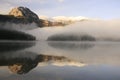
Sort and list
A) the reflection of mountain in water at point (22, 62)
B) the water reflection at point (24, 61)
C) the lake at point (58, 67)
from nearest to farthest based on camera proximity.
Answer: the lake at point (58, 67) → the reflection of mountain in water at point (22, 62) → the water reflection at point (24, 61)

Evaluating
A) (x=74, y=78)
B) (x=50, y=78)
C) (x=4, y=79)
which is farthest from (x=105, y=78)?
(x=4, y=79)

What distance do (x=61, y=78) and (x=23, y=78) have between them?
2507 mm

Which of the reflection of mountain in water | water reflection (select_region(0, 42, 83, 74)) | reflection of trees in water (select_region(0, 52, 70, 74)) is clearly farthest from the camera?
water reflection (select_region(0, 42, 83, 74))

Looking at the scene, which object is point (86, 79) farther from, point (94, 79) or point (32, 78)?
point (32, 78)

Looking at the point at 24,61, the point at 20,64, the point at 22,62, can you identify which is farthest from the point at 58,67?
the point at 24,61

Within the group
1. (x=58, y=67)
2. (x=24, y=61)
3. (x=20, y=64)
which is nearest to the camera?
(x=58, y=67)

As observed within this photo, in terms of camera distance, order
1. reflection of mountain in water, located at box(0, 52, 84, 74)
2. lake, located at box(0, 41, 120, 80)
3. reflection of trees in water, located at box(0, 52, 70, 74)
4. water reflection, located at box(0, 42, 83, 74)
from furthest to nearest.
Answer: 1. water reflection, located at box(0, 42, 83, 74)
2. reflection of mountain in water, located at box(0, 52, 84, 74)
3. reflection of trees in water, located at box(0, 52, 70, 74)
4. lake, located at box(0, 41, 120, 80)

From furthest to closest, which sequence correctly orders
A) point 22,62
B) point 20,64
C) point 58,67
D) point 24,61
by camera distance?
point 24,61 → point 22,62 → point 20,64 → point 58,67

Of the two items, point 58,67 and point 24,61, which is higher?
point 58,67

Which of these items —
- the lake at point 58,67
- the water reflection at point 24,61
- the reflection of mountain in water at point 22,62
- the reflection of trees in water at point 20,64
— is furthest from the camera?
the water reflection at point 24,61

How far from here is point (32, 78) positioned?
17.4 m

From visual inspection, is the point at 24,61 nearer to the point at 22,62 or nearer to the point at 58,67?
the point at 22,62

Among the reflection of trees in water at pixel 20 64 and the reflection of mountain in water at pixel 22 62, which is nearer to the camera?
the reflection of trees in water at pixel 20 64

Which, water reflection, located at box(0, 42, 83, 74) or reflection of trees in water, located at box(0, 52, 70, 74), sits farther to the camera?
water reflection, located at box(0, 42, 83, 74)
